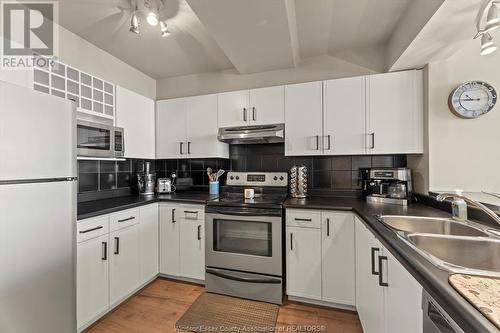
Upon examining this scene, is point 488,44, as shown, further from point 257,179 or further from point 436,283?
point 257,179

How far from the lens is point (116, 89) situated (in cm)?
226

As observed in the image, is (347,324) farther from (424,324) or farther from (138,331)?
(138,331)

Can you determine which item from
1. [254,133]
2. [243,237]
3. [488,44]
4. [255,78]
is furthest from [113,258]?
[488,44]

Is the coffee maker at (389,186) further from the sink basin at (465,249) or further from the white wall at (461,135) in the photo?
the sink basin at (465,249)

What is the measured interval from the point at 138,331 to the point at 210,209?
1.07m

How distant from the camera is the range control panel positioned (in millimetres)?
2504

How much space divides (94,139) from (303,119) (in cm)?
201

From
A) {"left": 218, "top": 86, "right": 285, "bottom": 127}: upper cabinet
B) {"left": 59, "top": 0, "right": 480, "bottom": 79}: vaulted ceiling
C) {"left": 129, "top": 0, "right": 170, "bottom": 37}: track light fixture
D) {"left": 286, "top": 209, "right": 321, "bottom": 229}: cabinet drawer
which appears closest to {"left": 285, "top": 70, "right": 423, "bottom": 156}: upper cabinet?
{"left": 218, "top": 86, "right": 285, "bottom": 127}: upper cabinet

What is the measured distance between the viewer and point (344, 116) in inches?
86.8

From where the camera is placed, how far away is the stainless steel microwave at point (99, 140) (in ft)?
6.02

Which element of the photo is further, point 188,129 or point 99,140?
point 188,129

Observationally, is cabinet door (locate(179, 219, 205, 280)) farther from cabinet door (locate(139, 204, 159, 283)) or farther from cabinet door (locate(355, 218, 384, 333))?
cabinet door (locate(355, 218, 384, 333))

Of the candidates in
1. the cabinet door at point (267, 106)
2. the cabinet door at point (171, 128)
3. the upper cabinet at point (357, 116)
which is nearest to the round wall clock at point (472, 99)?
the upper cabinet at point (357, 116)

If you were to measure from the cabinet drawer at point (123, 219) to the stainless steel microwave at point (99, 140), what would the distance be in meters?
0.56
